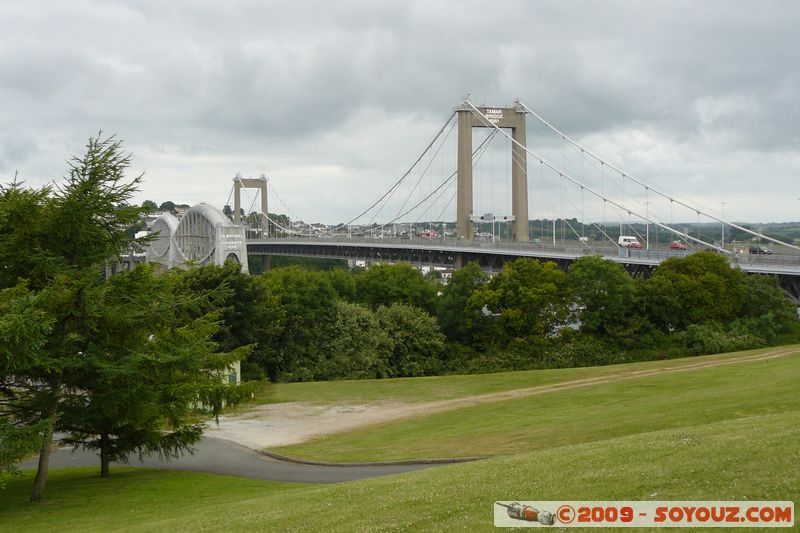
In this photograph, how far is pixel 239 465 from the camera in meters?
23.9

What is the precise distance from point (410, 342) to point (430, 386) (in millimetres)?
12866

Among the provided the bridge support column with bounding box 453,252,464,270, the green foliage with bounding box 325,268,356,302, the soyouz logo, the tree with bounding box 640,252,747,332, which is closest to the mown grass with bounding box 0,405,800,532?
the soyouz logo

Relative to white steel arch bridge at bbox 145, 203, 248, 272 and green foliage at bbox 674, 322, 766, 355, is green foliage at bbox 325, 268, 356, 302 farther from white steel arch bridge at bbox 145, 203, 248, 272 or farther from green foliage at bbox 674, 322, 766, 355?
green foliage at bbox 674, 322, 766, 355

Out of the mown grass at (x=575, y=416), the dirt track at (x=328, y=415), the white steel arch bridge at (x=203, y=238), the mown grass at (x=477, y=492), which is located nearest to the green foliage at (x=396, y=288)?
the white steel arch bridge at (x=203, y=238)

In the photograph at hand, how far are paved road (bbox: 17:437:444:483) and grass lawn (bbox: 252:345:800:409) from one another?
9142mm

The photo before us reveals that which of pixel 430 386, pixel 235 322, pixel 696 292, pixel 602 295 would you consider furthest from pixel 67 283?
pixel 696 292

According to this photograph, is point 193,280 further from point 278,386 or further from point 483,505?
point 483,505

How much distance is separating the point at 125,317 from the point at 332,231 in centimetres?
11565

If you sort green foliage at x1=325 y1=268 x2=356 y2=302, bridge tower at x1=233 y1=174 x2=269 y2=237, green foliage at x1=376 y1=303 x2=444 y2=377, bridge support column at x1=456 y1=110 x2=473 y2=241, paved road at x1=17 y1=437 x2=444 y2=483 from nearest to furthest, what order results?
paved road at x1=17 y1=437 x2=444 y2=483
green foliage at x1=376 y1=303 x2=444 y2=377
green foliage at x1=325 y1=268 x2=356 y2=302
bridge support column at x1=456 y1=110 x2=473 y2=241
bridge tower at x1=233 y1=174 x2=269 y2=237

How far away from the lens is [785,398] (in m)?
22.1

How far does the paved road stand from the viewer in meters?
20.8

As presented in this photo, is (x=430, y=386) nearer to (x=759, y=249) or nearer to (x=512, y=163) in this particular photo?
(x=759, y=249)

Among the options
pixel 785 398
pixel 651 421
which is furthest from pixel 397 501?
pixel 785 398

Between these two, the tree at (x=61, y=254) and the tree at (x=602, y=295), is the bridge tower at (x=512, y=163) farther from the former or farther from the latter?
the tree at (x=61, y=254)
